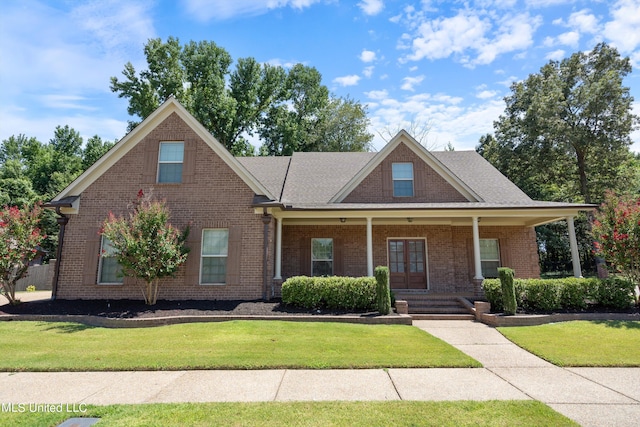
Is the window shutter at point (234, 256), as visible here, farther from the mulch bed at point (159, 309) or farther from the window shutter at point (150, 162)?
the window shutter at point (150, 162)

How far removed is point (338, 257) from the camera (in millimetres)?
13203

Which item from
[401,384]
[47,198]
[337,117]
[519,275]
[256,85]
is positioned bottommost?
[401,384]

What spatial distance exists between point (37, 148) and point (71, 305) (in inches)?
1845

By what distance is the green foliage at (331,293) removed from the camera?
9547 millimetres

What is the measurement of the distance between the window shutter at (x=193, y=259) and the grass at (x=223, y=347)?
102 inches

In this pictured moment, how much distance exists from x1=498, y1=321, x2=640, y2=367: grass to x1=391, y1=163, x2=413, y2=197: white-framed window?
21.0 ft

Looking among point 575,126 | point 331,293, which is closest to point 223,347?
point 331,293

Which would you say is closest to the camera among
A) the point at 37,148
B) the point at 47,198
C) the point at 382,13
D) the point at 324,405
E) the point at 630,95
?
the point at 324,405

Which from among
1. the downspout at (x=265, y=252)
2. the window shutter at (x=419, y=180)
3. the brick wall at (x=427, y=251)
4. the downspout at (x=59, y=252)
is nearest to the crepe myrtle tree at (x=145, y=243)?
the downspout at (x=265, y=252)

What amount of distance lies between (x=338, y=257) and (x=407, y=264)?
2.77 meters

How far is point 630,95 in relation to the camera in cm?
2380

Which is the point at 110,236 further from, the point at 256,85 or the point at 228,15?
the point at 256,85

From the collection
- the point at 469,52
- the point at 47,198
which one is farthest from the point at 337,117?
the point at 47,198

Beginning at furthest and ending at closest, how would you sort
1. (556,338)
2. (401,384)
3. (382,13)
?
(382,13)
(556,338)
(401,384)
